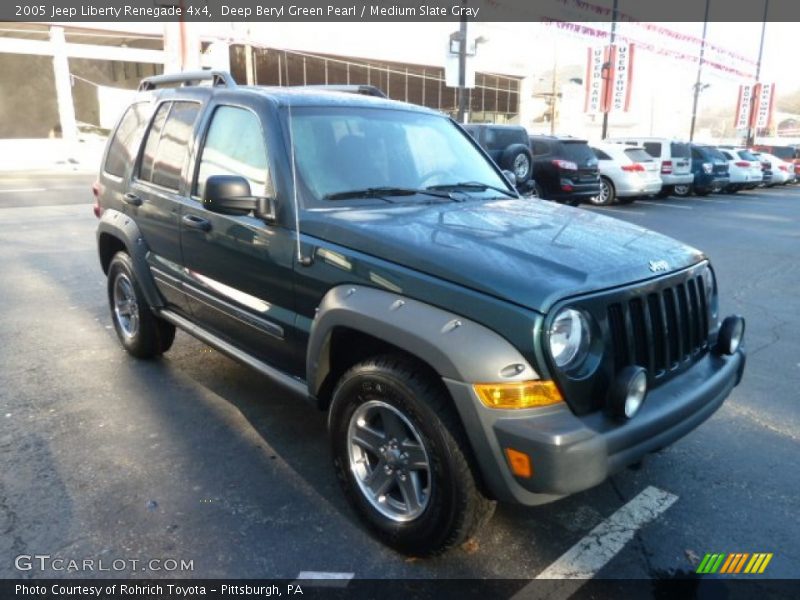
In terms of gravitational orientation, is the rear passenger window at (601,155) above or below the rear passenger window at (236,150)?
below

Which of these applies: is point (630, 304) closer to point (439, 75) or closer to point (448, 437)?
point (448, 437)

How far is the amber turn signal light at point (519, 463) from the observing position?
7.20 ft

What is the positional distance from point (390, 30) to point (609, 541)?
1450 inches

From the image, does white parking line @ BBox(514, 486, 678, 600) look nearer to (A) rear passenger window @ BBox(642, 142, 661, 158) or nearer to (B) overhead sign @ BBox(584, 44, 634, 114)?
(A) rear passenger window @ BBox(642, 142, 661, 158)

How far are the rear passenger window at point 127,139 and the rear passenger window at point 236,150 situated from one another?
1.10 meters

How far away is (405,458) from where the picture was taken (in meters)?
2.63

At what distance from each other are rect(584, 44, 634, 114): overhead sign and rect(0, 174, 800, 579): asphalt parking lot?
24268mm

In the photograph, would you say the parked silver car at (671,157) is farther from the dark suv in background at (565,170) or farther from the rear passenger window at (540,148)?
the rear passenger window at (540,148)

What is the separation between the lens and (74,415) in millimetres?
3910

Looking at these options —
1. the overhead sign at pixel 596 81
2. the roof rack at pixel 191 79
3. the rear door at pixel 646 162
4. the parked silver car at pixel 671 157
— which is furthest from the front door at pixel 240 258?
the overhead sign at pixel 596 81

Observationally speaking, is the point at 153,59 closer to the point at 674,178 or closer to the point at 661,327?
the point at 674,178

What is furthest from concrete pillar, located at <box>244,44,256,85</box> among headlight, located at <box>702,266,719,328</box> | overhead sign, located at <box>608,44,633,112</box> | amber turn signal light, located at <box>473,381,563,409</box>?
amber turn signal light, located at <box>473,381,563,409</box>
